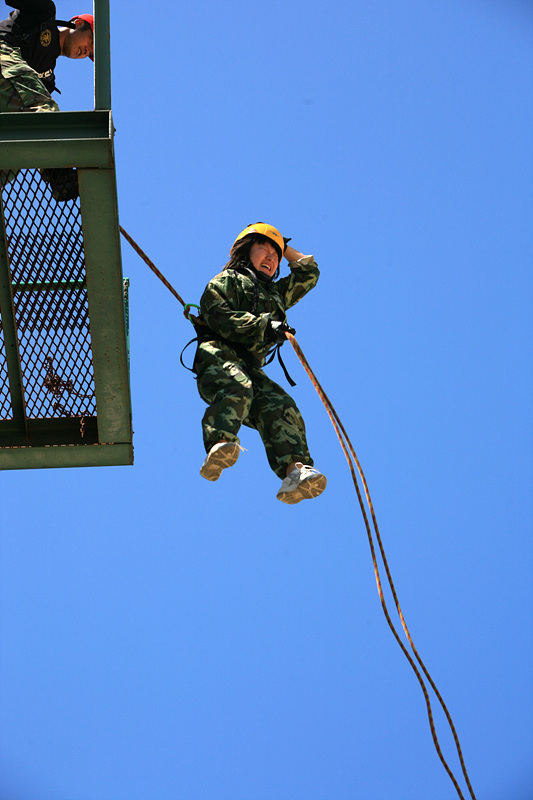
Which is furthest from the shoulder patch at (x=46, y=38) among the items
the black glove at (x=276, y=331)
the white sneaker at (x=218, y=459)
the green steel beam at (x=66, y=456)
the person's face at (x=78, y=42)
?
the white sneaker at (x=218, y=459)

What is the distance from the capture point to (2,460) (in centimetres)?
732

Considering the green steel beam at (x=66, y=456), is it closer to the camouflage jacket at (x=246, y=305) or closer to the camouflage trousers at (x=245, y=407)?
the camouflage trousers at (x=245, y=407)

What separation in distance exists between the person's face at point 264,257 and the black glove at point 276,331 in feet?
2.36

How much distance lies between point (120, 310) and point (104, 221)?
0.64 m

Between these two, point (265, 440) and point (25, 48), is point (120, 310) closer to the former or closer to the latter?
point (265, 440)

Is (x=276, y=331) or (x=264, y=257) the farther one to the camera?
(x=264, y=257)

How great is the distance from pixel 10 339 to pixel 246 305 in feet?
5.91

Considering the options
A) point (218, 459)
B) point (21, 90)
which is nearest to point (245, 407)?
point (218, 459)

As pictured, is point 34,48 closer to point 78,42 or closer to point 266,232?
point 78,42

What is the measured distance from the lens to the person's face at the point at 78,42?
7.98 meters

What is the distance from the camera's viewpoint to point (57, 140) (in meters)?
5.99

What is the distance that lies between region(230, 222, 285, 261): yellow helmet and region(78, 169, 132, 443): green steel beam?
5.94 feet

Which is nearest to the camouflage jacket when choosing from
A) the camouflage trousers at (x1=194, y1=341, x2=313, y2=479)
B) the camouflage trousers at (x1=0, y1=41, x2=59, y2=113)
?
the camouflage trousers at (x1=194, y1=341, x2=313, y2=479)

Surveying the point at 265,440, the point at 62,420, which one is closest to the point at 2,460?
the point at 62,420
